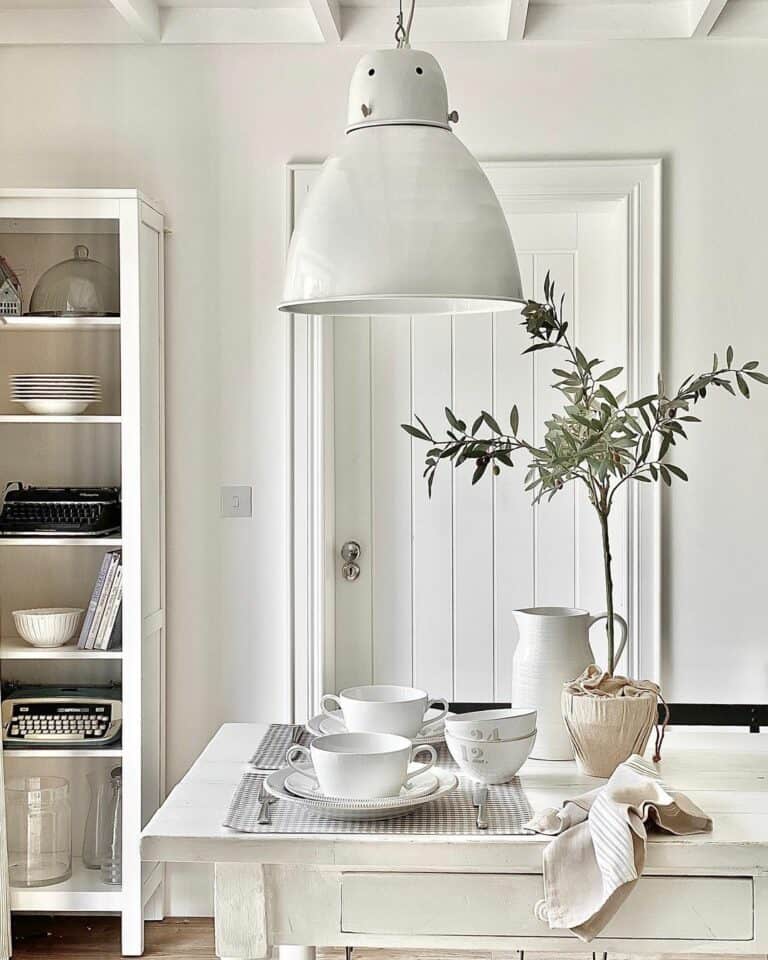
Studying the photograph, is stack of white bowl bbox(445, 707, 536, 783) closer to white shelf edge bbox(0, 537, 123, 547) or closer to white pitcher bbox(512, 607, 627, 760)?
white pitcher bbox(512, 607, 627, 760)

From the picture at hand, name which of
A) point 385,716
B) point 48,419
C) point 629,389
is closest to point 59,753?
point 48,419

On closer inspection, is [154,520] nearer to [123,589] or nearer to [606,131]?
[123,589]

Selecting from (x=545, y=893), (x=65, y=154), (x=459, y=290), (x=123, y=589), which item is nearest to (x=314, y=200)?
(x=459, y=290)

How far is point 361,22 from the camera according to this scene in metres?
3.17

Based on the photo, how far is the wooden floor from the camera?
3.06 m

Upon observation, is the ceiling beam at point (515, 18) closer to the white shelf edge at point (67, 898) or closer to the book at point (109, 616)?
the book at point (109, 616)

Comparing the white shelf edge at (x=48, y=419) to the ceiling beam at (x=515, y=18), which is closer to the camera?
the ceiling beam at (x=515, y=18)

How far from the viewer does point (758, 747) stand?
2.15 metres

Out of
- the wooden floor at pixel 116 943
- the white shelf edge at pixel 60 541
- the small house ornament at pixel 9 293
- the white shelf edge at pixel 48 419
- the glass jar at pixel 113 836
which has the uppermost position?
the small house ornament at pixel 9 293

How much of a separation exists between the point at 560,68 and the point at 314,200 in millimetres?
1877

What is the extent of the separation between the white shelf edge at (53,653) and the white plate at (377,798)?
1.36 m

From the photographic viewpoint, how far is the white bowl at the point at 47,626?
10.1 feet

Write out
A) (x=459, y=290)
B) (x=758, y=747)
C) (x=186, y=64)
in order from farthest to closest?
(x=186, y=64)
(x=758, y=747)
(x=459, y=290)

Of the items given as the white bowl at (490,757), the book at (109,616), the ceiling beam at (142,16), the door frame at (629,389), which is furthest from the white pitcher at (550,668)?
the ceiling beam at (142,16)
